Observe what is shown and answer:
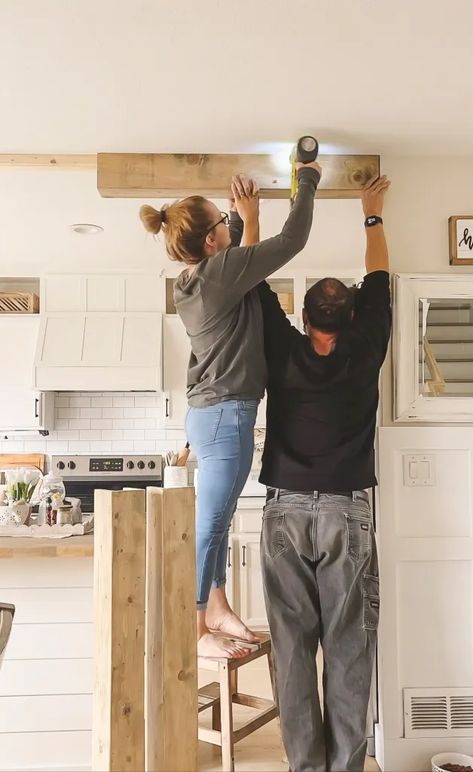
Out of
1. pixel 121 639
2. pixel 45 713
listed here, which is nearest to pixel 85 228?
pixel 45 713

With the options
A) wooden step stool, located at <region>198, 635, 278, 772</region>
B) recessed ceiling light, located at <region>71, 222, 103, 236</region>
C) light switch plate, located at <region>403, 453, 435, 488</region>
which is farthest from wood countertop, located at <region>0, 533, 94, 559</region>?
recessed ceiling light, located at <region>71, 222, 103, 236</region>

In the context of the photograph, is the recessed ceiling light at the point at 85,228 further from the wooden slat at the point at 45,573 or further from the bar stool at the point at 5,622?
the bar stool at the point at 5,622

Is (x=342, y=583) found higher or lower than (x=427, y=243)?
lower

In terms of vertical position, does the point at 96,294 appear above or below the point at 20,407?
above

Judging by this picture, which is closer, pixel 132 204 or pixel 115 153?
pixel 115 153

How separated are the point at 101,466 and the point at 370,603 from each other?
3648mm

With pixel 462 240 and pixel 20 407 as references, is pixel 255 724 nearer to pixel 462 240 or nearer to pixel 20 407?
pixel 462 240

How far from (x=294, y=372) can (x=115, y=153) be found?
4.15 feet

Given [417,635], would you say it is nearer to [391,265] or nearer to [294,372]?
[294,372]

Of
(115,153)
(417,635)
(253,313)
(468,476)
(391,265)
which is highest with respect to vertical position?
(115,153)

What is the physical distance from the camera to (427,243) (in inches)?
129

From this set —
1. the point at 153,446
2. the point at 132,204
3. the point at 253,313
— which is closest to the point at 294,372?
the point at 253,313

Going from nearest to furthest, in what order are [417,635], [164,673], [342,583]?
[164,673] → [342,583] → [417,635]

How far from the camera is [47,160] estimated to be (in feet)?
10.8
